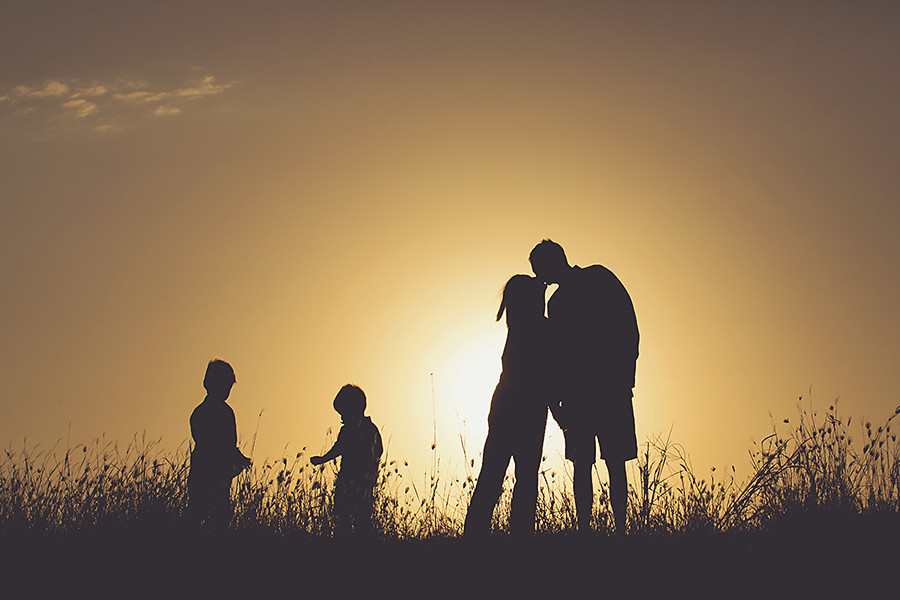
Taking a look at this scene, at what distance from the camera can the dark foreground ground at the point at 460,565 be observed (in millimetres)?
3889

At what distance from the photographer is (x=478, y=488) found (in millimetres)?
5160

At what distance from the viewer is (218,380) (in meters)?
6.34

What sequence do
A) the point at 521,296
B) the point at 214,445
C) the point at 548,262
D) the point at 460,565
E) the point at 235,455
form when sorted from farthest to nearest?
the point at 214,445 < the point at 235,455 < the point at 548,262 < the point at 521,296 < the point at 460,565

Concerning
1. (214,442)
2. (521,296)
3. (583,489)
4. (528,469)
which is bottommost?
(583,489)

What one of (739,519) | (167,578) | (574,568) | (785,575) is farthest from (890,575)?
(167,578)

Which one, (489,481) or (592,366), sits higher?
(592,366)

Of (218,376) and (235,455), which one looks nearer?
(235,455)

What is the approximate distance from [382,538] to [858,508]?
3043 millimetres

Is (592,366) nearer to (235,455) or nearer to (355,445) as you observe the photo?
(355,445)

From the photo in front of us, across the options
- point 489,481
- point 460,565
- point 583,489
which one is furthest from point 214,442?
point 583,489

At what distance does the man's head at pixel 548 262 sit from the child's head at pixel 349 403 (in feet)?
7.37

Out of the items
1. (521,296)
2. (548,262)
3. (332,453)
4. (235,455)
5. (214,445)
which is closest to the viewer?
(521,296)

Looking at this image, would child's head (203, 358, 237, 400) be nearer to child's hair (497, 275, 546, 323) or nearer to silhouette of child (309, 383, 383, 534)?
silhouette of child (309, 383, 383, 534)

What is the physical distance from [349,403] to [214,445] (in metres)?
1.19
